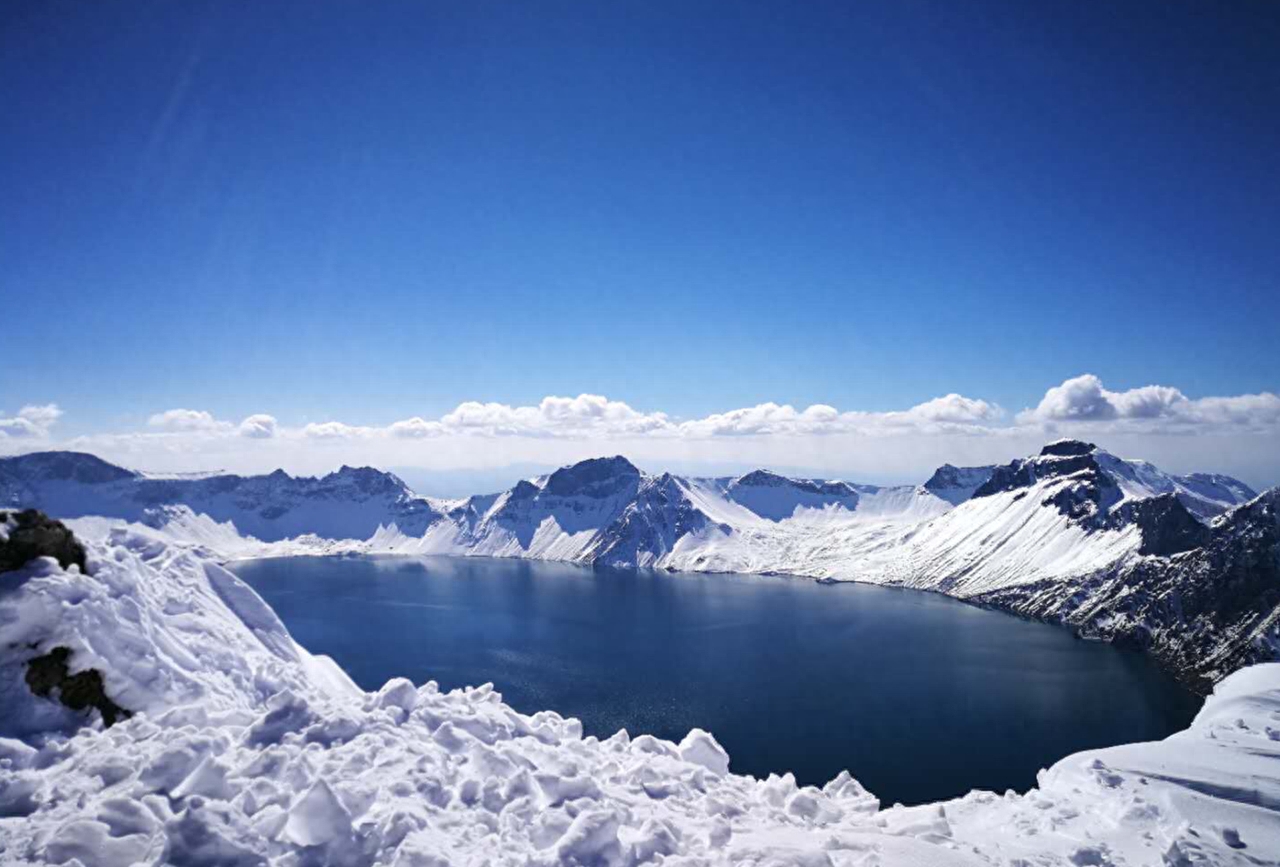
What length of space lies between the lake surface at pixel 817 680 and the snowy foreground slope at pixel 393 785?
148 feet

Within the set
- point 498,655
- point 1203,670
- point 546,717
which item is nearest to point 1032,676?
point 1203,670

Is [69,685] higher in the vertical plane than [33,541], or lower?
lower

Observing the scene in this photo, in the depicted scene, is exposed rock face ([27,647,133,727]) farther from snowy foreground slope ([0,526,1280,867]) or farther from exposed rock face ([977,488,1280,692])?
exposed rock face ([977,488,1280,692])

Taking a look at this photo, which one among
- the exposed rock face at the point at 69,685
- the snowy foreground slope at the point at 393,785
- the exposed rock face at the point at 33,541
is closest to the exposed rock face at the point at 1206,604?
the snowy foreground slope at the point at 393,785

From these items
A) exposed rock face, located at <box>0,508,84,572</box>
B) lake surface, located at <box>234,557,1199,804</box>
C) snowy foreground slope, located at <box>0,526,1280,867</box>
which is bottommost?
lake surface, located at <box>234,557,1199,804</box>

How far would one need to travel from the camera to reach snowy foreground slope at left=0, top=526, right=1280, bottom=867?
15.9m

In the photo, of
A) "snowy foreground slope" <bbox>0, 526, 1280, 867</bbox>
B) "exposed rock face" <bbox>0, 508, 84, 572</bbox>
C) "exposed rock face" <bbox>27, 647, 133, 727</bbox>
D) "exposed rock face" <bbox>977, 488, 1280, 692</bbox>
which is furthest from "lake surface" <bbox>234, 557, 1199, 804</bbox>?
"exposed rock face" <bbox>0, 508, 84, 572</bbox>

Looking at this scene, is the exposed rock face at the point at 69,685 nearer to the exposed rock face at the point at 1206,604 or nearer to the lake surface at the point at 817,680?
the lake surface at the point at 817,680

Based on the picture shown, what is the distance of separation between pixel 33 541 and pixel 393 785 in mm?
17492

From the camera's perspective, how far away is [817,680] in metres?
116

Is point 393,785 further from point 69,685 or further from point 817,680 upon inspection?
point 817,680

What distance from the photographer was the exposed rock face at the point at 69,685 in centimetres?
2050

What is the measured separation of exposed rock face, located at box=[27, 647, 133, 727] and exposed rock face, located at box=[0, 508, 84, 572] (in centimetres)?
467

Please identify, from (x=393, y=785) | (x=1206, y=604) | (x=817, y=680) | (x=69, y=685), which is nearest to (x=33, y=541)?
(x=69, y=685)
